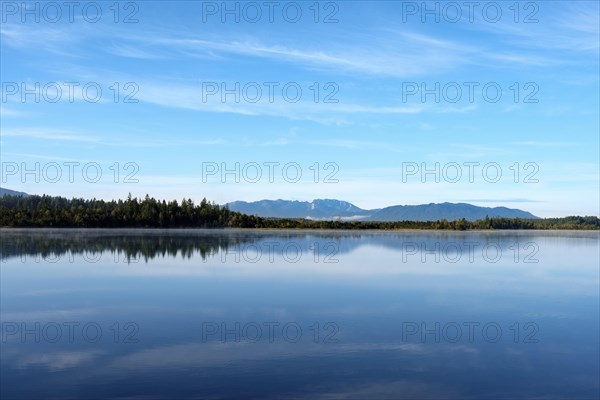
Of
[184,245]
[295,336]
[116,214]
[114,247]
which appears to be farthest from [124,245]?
[116,214]

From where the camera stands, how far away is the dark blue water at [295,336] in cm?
1392

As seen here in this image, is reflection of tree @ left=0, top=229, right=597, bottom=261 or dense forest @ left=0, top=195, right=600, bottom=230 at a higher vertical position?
dense forest @ left=0, top=195, right=600, bottom=230

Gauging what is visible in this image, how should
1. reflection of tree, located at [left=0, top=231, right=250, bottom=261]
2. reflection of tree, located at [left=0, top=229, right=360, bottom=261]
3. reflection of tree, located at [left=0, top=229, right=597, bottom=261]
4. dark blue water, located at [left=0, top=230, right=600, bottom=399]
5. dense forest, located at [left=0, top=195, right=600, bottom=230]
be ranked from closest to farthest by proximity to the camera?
dark blue water, located at [left=0, top=230, right=600, bottom=399] → reflection of tree, located at [left=0, top=231, right=250, bottom=261] → reflection of tree, located at [left=0, top=229, right=360, bottom=261] → reflection of tree, located at [left=0, top=229, right=597, bottom=261] → dense forest, located at [left=0, top=195, right=600, bottom=230]

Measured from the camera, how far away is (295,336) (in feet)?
63.9

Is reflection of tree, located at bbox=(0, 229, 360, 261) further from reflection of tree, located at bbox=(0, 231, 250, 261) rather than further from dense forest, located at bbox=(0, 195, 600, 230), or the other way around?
dense forest, located at bbox=(0, 195, 600, 230)

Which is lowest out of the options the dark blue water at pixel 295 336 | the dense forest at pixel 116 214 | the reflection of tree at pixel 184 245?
the dark blue water at pixel 295 336

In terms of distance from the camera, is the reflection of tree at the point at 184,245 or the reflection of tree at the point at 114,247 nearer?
the reflection of tree at the point at 114,247

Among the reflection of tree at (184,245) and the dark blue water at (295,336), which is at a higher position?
the reflection of tree at (184,245)

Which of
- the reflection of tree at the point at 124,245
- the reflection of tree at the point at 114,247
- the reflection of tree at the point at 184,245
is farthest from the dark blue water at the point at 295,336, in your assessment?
the reflection of tree at the point at 184,245

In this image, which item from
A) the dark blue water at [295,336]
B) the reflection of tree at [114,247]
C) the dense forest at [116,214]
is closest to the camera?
the dark blue water at [295,336]

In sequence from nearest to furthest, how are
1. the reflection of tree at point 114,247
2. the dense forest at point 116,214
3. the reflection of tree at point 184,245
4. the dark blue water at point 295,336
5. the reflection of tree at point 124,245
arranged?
the dark blue water at point 295,336 < the reflection of tree at point 114,247 < the reflection of tree at point 124,245 < the reflection of tree at point 184,245 < the dense forest at point 116,214

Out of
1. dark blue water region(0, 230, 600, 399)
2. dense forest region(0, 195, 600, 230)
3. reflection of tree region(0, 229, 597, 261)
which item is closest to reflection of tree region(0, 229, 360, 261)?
reflection of tree region(0, 229, 597, 261)

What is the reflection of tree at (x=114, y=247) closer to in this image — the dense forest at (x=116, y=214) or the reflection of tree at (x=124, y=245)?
the reflection of tree at (x=124, y=245)

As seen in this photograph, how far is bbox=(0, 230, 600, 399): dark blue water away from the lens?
45.7 ft
